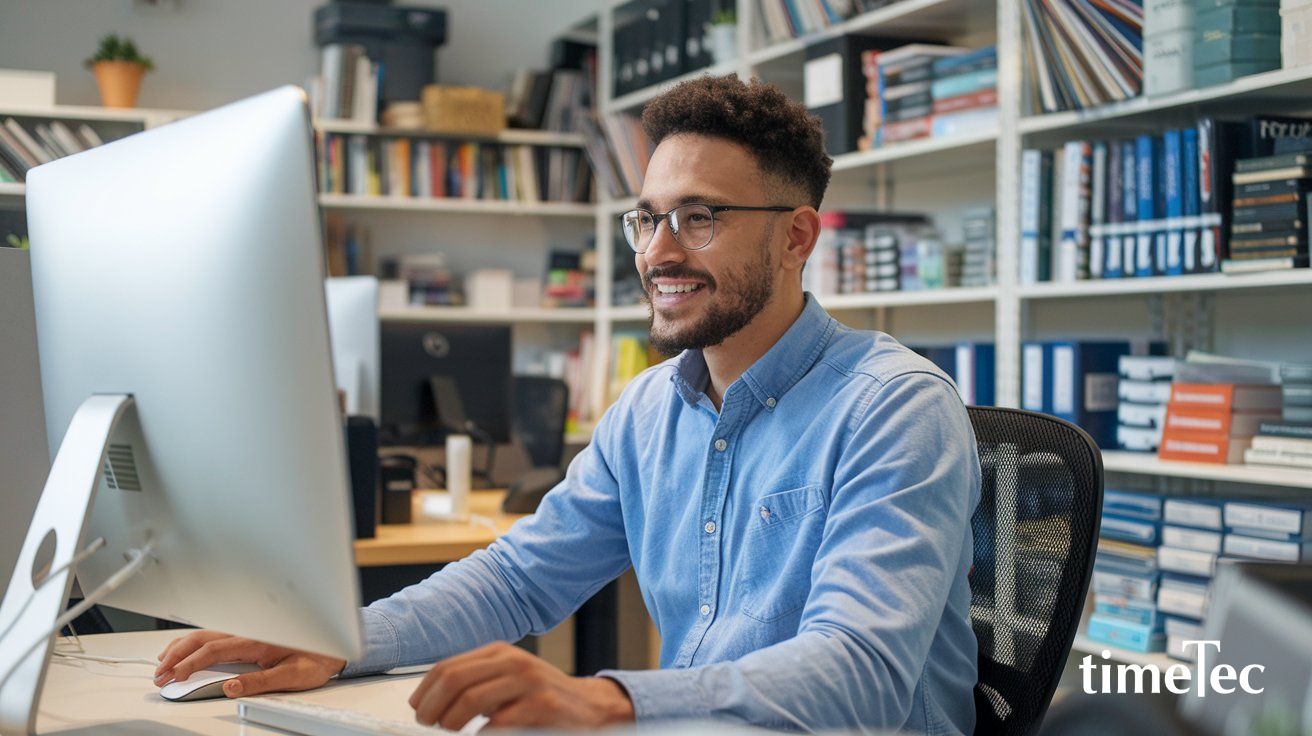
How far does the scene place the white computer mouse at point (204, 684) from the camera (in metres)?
1.13

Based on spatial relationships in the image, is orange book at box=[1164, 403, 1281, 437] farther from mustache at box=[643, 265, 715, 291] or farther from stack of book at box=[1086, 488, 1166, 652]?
mustache at box=[643, 265, 715, 291]

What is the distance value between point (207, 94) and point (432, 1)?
1.01 meters

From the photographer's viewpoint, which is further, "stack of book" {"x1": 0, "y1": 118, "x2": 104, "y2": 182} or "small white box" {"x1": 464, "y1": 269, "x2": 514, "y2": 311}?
"small white box" {"x1": 464, "y1": 269, "x2": 514, "y2": 311}

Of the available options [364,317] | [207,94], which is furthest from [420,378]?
[207,94]

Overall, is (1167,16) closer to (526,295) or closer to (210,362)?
(210,362)

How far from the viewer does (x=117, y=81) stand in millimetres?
4387

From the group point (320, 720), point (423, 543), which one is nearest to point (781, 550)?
point (320, 720)

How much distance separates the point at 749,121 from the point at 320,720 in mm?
787

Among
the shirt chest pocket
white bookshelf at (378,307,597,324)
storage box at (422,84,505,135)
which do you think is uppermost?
storage box at (422,84,505,135)

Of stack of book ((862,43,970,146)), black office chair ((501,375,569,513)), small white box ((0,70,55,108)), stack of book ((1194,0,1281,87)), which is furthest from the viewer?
small white box ((0,70,55,108))

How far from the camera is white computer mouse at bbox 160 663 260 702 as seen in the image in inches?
44.5

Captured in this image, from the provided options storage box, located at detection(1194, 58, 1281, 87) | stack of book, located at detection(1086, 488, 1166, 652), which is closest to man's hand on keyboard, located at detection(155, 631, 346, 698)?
stack of book, located at detection(1086, 488, 1166, 652)

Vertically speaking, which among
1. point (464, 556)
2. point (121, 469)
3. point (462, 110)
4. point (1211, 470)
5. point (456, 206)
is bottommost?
point (464, 556)

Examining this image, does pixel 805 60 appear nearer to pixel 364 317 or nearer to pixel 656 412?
pixel 364 317
